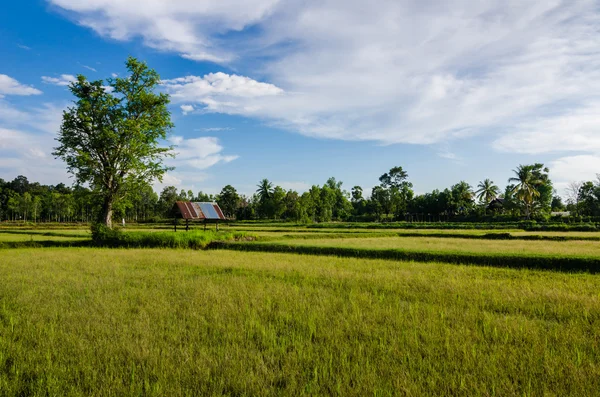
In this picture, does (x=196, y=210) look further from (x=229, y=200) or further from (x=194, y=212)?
(x=229, y=200)

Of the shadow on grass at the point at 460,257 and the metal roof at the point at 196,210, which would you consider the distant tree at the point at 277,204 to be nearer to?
the metal roof at the point at 196,210

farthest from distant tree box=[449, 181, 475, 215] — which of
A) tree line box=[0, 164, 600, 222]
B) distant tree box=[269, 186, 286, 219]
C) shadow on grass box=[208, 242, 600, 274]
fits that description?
shadow on grass box=[208, 242, 600, 274]

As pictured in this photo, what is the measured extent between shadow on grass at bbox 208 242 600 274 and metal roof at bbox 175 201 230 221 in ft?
42.0

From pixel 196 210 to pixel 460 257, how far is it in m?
23.3

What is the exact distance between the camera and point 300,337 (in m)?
5.23

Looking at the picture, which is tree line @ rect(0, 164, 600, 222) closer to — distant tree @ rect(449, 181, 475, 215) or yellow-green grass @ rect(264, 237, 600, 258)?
distant tree @ rect(449, 181, 475, 215)

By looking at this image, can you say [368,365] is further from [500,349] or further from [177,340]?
[177,340]

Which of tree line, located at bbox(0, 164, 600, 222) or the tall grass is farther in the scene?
tree line, located at bbox(0, 164, 600, 222)

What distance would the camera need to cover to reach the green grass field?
3875 mm

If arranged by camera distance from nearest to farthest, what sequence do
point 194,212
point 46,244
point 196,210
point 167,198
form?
point 46,244
point 194,212
point 196,210
point 167,198

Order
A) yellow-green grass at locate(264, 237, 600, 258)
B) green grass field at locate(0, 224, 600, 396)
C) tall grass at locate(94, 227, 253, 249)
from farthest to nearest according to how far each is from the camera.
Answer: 1. tall grass at locate(94, 227, 253, 249)
2. yellow-green grass at locate(264, 237, 600, 258)
3. green grass field at locate(0, 224, 600, 396)

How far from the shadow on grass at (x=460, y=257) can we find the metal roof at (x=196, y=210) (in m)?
12.8

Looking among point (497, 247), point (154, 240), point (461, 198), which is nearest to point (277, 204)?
point (461, 198)

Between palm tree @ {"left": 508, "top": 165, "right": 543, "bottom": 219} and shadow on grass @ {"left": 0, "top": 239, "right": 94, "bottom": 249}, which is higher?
palm tree @ {"left": 508, "top": 165, "right": 543, "bottom": 219}
